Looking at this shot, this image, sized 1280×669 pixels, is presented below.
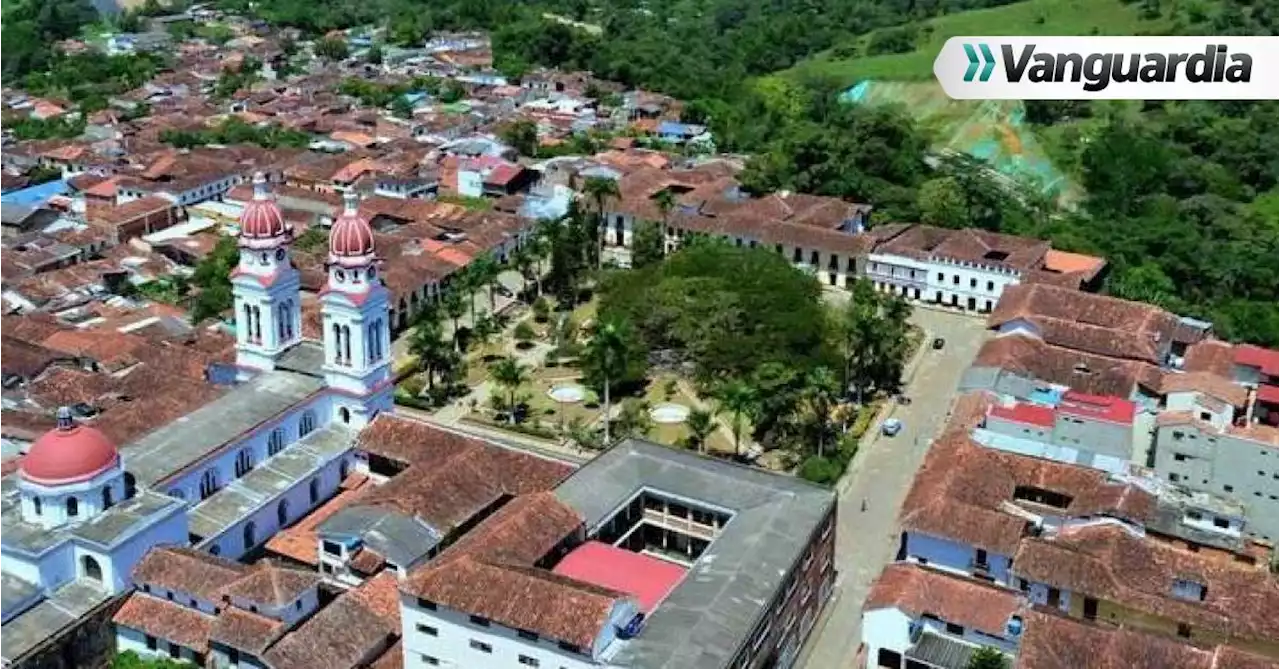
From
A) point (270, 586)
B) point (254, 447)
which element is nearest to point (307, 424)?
point (254, 447)

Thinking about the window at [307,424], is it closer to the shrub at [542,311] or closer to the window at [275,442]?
the window at [275,442]

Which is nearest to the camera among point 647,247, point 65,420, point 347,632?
point 347,632

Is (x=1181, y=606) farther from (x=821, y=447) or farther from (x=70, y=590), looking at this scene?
(x=70, y=590)

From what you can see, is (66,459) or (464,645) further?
(66,459)

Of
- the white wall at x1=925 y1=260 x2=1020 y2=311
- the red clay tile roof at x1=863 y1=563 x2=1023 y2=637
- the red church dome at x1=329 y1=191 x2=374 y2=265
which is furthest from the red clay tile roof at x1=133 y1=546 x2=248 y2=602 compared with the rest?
the white wall at x1=925 y1=260 x2=1020 y2=311

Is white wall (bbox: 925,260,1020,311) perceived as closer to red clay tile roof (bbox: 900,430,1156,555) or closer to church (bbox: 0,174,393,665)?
red clay tile roof (bbox: 900,430,1156,555)

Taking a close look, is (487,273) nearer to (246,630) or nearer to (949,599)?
Answer: (246,630)

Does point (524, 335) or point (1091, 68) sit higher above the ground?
point (1091, 68)

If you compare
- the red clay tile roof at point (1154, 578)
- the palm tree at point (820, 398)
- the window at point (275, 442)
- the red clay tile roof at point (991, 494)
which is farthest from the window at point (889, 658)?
the window at point (275, 442)
